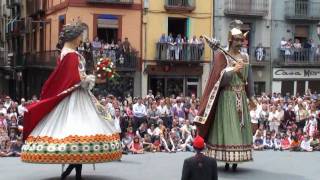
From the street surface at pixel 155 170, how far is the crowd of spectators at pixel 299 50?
18.9 m

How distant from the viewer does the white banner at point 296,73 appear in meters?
32.8

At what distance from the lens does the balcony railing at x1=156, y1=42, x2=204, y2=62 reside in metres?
30.3

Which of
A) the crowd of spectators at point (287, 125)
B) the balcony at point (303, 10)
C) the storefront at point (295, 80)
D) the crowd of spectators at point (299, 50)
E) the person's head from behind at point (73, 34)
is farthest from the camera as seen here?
the balcony at point (303, 10)

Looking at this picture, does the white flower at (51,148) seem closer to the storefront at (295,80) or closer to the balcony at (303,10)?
the storefront at (295,80)

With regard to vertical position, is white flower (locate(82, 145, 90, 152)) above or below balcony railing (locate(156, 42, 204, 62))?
below

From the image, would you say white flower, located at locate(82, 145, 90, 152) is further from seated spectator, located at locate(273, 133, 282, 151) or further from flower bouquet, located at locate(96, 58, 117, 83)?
seated spectator, located at locate(273, 133, 282, 151)

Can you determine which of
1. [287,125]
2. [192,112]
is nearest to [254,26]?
[287,125]

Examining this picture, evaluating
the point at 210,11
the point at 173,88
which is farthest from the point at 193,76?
the point at 210,11

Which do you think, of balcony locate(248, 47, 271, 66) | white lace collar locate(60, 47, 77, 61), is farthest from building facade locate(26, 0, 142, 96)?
white lace collar locate(60, 47, 77, 61)

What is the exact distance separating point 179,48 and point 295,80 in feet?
22.8

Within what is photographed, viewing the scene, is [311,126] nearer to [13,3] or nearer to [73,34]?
[73,34]

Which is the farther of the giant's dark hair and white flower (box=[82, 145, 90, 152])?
the giant's dark hair

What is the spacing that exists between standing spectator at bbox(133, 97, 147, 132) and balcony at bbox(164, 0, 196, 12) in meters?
11.4

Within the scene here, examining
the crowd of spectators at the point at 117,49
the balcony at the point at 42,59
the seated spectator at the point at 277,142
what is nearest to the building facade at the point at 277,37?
the crowd of spectators at the point at 117,49
